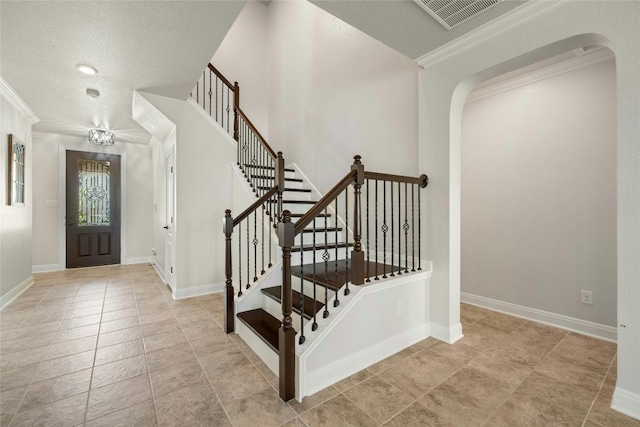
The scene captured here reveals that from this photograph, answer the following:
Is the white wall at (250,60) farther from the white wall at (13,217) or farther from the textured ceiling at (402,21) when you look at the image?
the textured ceiling at (402,21)

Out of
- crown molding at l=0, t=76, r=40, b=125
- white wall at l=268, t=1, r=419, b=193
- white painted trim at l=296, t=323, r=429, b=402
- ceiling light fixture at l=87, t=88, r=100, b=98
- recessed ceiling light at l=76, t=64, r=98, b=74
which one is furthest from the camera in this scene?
ceiling light fixture at l=87, t=88, r=100, b=98

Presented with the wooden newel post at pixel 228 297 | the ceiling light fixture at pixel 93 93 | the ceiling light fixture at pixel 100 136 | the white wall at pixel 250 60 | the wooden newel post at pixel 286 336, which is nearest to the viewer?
the wooden newel post at pixel 286 336

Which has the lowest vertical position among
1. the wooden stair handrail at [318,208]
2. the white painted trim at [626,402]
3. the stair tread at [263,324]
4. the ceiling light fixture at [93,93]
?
the white painted trim at [626,402]

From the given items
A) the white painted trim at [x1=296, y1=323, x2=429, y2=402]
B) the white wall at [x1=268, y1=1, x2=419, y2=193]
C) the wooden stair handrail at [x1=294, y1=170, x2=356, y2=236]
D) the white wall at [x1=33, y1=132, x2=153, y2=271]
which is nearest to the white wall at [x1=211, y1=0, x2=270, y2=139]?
the white wall at [x1=268, y1=1, x2=419, y2=193]

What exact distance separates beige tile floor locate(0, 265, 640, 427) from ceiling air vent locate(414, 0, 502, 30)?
2572 mm

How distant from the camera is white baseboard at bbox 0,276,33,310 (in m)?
3.48

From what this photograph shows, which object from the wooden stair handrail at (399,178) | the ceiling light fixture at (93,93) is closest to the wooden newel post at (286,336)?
the wooden stair handrail at (399,178)

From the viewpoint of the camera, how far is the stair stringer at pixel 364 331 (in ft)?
6.22

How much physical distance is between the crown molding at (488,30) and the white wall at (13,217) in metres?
4.63

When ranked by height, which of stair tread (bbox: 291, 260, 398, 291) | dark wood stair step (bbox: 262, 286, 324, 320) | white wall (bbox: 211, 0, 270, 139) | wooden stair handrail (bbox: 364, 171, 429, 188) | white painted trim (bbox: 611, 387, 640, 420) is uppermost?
white wall (bbox: 211, 0, 270, 139)

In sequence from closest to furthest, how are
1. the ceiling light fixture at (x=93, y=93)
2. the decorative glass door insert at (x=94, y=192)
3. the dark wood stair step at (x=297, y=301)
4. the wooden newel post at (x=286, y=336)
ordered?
the wooden newel post at (x=286, y=336) < the dark wood stair step at (x=297, y=301) < the ceiling light fixture at (x=93, y=93) < the decorative glass door insert at (x=94, y=192)

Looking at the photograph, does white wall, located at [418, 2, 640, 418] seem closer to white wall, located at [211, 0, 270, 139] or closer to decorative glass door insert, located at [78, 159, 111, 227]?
white wall, located at [211, 0, 270, 139]

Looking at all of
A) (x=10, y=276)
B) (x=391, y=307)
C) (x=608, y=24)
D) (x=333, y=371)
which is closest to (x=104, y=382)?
(x=333, y=371)

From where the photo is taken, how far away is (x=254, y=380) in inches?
79.4
